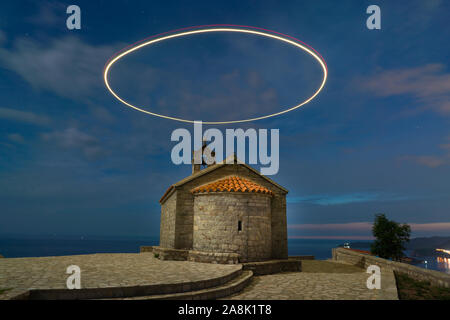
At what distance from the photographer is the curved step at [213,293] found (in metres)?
8.13

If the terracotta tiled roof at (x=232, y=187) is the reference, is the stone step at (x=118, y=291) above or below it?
below

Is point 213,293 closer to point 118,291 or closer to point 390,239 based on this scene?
point 118,291

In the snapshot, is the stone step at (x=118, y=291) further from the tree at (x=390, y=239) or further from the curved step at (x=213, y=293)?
the tree at (x=390, y=239)

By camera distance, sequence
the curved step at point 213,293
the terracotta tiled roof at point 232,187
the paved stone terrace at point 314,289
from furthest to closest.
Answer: the terracotta tiled roof at point 232,187
the paved stone terrace at point 314,289
the curved step at point 213,293

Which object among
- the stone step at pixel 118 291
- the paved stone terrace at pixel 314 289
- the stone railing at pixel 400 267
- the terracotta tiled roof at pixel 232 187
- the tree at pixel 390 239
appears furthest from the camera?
the tree at pixel 390 239

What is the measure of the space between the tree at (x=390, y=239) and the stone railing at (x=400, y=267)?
8.68m

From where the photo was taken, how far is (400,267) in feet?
46.6

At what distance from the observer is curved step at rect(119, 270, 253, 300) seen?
8.13 metres

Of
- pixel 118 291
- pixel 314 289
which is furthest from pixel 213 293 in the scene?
pixel 314 289

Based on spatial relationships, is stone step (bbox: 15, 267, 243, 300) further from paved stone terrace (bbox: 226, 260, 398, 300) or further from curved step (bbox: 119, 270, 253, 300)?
paved stone terrace (bbox: 226, 260, 398, 300)

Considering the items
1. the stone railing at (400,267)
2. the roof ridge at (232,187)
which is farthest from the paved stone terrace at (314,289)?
the roof ridge at (232,187)
